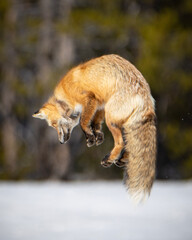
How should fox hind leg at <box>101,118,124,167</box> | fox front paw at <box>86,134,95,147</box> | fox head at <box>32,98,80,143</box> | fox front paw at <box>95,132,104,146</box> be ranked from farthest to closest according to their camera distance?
fox head at <box>32,98,80,143</box>, fox front paw at <box>95,132,104,146</box>, fox front paw at <box>86,134,95,147</box>, fox hind leg at <box>101,118,124,167</box>

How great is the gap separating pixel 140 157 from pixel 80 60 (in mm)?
10987

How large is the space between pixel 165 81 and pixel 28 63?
19.9 feet

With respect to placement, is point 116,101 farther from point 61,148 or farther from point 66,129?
point 61,148

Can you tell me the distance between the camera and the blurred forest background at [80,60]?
46.0 ft

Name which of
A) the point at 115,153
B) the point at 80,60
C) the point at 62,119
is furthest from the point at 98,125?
the point at 80,60

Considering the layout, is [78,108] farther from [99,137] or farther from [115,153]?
[115,153]

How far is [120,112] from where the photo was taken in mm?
2830

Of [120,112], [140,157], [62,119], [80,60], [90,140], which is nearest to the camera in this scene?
[120,112]

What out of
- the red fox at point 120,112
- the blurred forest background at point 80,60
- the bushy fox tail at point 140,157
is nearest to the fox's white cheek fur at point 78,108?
the red fox at point 120,112

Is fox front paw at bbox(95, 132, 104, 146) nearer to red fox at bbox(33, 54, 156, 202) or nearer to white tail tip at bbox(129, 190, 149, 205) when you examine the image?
red fox at bbox(33, 54, 156, 202)

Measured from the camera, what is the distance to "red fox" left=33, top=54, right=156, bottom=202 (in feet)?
9.34

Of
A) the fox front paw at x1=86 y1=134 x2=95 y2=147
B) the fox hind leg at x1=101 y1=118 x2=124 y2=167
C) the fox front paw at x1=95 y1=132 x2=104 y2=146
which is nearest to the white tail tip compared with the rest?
the fox hind leg at x1=101 y1=118 x2=124 y2=167

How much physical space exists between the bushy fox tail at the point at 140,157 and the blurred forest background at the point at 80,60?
9.74 m

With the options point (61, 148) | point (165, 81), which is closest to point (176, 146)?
point (165, 81)
